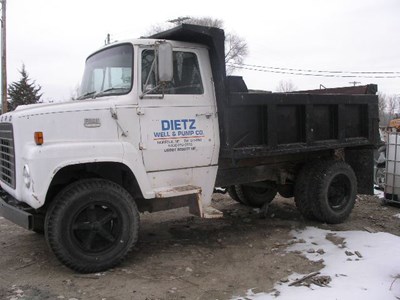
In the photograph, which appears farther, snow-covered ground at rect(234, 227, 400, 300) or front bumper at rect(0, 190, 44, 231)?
front bumper at rect(0, 190, 44, 231)

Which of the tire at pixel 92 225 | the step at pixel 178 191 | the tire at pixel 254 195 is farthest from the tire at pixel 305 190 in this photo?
the tire at pixel 92 225

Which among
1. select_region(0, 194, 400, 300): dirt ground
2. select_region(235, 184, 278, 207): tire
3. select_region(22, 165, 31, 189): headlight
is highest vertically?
select_region(22, 165, 31, 189): headlight

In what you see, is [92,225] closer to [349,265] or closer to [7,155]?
[7,155]

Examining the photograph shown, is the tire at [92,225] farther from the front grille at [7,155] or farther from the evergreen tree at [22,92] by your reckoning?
the evergreen tree at [22,92]

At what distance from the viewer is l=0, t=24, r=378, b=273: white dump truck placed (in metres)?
4.81

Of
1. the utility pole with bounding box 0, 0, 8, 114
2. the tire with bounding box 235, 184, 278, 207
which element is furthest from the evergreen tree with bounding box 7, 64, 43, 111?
the tire with bounding box 235, 184, 278, 207

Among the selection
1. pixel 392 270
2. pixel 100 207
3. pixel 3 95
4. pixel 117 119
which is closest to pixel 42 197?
pixel 100 207

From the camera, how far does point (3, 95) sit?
71.5 feet

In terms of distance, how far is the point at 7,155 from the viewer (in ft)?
17.3

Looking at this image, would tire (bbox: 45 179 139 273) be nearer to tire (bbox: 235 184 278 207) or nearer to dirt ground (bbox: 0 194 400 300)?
dirt ground (bbox: 0 194 400 300)

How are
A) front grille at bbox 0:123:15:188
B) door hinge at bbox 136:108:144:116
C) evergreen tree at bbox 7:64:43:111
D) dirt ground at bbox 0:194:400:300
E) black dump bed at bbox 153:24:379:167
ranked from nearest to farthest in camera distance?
1. dirt ground at bbox 0:194:400:300
2. front grille at bbox 0:123:15:188
3. door hinge at bbox 136:108:144:116
4. black dump bed at bbox 153:24:379:167
5. evergreen tree at bbox 7:64:43:111

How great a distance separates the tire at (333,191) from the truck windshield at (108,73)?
11.0ft

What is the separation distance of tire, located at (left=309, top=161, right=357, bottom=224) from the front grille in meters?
4.24

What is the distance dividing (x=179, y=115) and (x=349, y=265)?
2.56 meters
